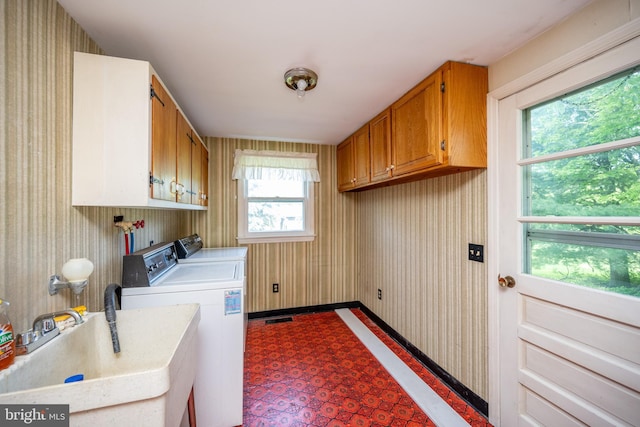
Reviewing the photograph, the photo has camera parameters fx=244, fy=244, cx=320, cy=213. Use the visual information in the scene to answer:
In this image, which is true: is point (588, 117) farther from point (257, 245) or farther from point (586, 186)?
point (257, 245)

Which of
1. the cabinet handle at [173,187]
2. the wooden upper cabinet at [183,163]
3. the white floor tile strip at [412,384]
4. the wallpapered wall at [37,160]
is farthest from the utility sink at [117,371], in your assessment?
the white floor tile strip at [412,384]

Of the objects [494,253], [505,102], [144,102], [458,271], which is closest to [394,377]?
[458,271]

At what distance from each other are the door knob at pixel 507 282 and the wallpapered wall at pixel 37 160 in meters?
2.18

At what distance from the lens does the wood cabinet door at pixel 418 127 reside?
154 cm

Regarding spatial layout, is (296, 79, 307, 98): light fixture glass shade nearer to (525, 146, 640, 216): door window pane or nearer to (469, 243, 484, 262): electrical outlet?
(525, 146, 640, 216): door window pane

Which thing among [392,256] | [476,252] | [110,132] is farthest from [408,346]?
[110,132]

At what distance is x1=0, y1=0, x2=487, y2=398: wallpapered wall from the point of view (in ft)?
2.97

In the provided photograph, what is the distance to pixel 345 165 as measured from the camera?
3.12 metres

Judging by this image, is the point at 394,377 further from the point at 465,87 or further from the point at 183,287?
the point at 465,87

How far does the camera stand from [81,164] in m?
1.14

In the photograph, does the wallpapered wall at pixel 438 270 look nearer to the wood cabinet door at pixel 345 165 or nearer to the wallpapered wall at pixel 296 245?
the wood cabinet door at pixel 345 165

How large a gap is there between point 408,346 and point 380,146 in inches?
76.3

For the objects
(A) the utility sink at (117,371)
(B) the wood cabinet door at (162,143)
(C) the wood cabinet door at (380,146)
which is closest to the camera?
(A) the utility sink at (117,371)

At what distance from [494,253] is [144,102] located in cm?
213
